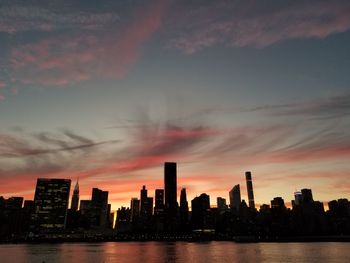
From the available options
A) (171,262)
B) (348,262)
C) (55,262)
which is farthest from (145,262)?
(348,262)

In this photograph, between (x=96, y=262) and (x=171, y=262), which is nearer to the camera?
(x=171, y=262)

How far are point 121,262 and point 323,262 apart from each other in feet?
284

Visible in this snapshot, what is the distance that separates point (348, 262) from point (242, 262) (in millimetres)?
44721

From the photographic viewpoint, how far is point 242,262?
13338cm

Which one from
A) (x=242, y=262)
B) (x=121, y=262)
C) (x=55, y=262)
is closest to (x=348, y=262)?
(x=242, y=262)

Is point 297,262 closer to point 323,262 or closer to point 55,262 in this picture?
point 323,262

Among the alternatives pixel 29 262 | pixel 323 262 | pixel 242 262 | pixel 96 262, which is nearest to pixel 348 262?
pixel 323 262

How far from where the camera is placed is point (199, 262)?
13425 cm

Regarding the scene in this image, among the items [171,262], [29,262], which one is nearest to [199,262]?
[171,262]

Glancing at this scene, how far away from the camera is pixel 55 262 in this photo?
445ft

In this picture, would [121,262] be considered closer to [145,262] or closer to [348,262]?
[145,262]

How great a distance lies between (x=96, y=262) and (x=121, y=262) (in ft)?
37.4

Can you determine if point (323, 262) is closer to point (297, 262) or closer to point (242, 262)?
point (297, 262)

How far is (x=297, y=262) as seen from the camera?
13612cm
